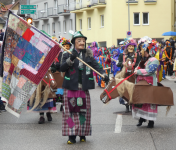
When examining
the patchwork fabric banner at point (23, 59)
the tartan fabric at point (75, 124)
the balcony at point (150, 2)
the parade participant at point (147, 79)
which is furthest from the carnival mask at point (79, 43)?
the balcony at point (150, 2)

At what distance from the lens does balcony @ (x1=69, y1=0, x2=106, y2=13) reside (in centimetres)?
4393

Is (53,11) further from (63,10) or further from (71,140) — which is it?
(71,140)

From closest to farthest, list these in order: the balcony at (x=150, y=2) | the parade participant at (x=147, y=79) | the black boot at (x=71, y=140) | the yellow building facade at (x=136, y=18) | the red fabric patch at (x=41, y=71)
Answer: the red fabric patch at (x=41, y=71) < the black boot at (x=71, y=140) < the parade participant at (x=147, y=79) < the balcony at (x=150, y=2) < the yellow building facade at (x=136, y=18)

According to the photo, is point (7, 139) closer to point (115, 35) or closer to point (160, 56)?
point (160, 56)

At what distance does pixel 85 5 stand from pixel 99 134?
132ft

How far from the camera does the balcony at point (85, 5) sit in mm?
43928

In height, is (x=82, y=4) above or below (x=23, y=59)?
above

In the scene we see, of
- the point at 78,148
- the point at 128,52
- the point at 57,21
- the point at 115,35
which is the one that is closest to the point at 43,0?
the point at 57,21

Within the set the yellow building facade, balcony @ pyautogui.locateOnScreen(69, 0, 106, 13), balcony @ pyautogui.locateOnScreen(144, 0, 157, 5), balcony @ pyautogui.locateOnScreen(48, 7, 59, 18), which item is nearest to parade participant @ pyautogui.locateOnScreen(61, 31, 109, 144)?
the yellow building facade

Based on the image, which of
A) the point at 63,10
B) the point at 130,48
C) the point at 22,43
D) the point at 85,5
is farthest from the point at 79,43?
the point at 63,10

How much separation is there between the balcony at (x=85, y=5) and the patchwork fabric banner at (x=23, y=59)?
37.5 m

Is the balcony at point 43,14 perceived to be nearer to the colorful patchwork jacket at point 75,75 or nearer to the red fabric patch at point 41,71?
the colorful patchwork jacket at point 75,75

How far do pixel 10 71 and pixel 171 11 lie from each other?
38.4 m

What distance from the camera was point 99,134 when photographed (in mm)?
7785
